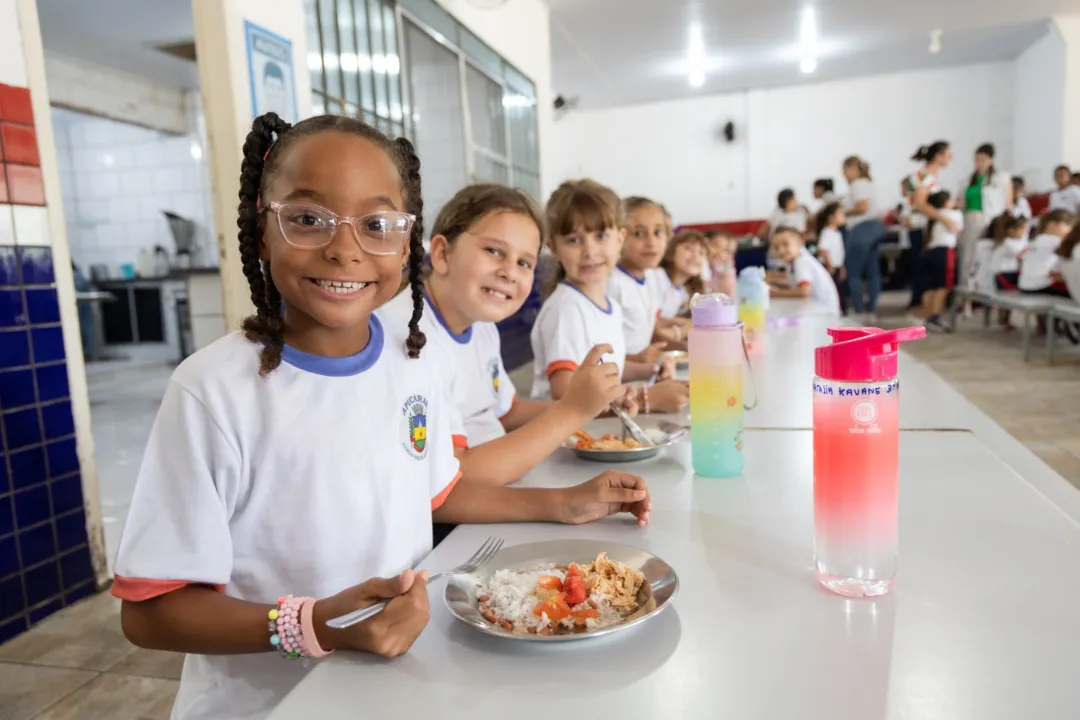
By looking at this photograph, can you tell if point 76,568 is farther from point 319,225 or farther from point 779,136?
point 779,136

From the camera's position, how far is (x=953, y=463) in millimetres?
1099

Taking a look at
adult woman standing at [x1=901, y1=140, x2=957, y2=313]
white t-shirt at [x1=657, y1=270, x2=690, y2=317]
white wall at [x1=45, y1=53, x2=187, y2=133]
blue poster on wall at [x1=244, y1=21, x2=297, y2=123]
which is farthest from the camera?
adult woman standing at [x1=901, y1=140, x2=957, y2=313]

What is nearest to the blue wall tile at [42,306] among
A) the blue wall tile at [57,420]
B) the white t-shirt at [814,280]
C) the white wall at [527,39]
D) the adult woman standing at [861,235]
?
the blue wall tile at [57,420]

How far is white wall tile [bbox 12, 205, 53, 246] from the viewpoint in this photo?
193 cm

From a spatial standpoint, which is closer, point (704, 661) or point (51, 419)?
point (704, 661)

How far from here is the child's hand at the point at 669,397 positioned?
4.90ft

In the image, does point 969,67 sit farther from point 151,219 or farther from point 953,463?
point 953,463

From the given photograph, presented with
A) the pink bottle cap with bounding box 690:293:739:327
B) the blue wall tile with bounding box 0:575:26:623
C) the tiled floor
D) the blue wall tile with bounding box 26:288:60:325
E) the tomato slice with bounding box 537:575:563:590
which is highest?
the blue wall tile with bounding box 26:288:60:325

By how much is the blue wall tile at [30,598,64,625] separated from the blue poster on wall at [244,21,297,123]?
1.58 metres

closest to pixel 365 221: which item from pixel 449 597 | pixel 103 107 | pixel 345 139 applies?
pixel 345 139

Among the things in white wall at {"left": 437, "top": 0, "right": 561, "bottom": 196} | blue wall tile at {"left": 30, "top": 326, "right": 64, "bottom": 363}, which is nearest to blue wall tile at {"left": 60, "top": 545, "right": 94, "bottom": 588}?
blue wall tile at {"left": 30, "top": 326, "right": 64, "bottom": 363}

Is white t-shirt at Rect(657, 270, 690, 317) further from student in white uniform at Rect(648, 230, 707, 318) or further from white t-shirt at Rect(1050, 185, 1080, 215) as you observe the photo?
white t-shirt at Rect(1050, 185, 1080, 215)

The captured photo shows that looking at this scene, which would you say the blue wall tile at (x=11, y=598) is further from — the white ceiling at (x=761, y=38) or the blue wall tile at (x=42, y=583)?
the white ceiling at (x=761, y=38)

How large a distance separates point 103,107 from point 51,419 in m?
5.82
